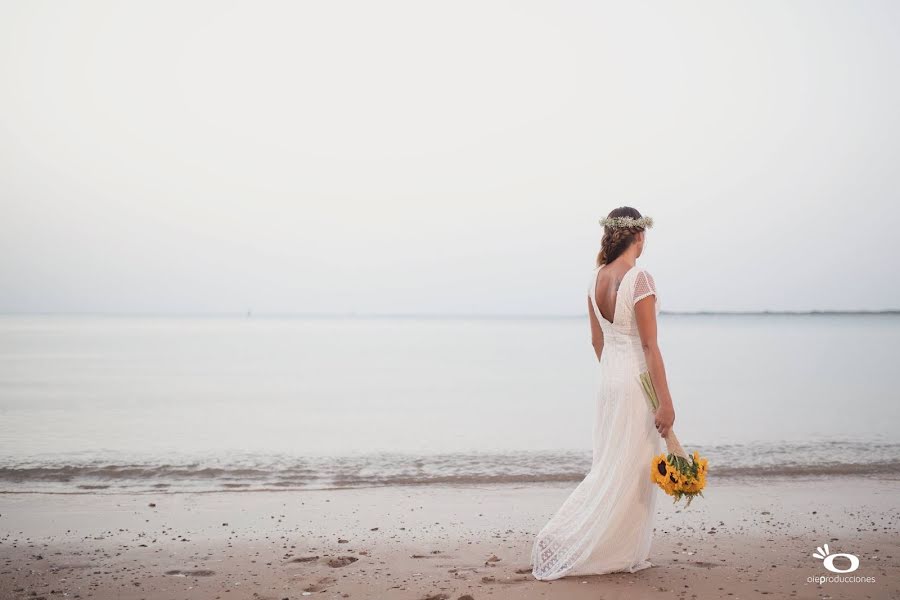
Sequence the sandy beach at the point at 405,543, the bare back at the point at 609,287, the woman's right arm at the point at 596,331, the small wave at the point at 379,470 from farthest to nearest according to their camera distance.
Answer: the small wave at the point at 379,470
the woman's right arm at the point at 596,331
the sandy beach at the point at 405,543
the bare back at the point at 609,287

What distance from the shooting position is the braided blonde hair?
14.6 ft

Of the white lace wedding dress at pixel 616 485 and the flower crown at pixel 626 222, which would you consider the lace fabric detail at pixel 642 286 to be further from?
the flower crown at pixel 626 222

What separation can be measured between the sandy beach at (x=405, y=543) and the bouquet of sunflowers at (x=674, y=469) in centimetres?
68

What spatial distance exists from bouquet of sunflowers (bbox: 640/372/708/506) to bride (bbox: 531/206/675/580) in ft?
0.21

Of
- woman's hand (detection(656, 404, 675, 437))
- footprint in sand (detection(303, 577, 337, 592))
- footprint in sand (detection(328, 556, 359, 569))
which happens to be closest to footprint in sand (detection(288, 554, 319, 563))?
footprint in sand (detection(328, 556, 359, 569))

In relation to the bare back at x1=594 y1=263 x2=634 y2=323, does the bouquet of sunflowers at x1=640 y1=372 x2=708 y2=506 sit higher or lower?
lower

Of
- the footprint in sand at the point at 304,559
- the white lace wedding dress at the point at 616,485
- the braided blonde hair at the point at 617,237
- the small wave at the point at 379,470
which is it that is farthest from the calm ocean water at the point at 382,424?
the braided blonde hair at the point at 617,237

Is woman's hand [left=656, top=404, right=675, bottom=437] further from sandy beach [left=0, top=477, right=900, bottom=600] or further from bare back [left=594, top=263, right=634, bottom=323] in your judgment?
sandy beach [left=0, top=477, right=900, bottom=600]

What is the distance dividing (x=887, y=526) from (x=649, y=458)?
3352mm

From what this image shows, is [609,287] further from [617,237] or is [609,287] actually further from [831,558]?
[831,558]

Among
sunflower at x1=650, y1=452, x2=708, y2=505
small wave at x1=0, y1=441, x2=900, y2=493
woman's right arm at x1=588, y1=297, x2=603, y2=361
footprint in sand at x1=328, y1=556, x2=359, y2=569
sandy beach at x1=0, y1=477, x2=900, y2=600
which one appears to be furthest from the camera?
small wave at x1=0, y1=441, x2=900, y2=493

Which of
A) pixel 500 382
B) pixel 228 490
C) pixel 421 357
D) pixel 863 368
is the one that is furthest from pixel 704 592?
pixel 421 357

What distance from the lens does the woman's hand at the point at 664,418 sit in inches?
170

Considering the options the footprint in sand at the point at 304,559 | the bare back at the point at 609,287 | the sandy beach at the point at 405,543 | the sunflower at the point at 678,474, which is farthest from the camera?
the footprint in sand at the point at 304,559
